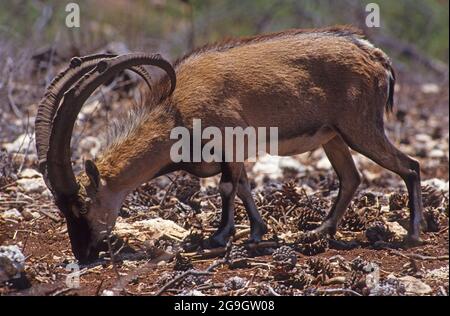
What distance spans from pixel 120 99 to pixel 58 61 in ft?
4.09

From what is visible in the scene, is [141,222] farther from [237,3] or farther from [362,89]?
[237,3]

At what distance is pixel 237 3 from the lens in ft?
70.7

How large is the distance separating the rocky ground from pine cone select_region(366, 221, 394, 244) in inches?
0.4

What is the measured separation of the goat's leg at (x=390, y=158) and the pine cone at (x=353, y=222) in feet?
1.87

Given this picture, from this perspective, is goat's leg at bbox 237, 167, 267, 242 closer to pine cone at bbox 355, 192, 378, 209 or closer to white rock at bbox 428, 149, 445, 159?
pine cone at bbox 355, 192, 378, 209

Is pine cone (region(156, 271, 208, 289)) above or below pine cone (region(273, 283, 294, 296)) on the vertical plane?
above

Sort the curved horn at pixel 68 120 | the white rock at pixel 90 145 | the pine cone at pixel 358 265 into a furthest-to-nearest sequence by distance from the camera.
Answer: the white rock at pixel 90 145 → the curved horn at pixel 68 120 → the pine cone at pixel 358 265

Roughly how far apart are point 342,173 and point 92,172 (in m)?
2.68

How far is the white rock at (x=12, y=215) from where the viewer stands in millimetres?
9352

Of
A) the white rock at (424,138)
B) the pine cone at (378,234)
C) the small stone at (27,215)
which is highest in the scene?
the white rock at (424,138)

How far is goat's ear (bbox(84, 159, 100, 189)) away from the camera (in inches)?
320

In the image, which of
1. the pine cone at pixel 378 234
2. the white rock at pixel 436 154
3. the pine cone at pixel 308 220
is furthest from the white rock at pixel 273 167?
the pine cone at pixel 378 234

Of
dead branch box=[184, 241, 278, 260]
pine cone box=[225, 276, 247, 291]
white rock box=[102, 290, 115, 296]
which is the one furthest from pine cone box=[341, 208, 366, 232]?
white rock box=[102, 290, 115, 296]

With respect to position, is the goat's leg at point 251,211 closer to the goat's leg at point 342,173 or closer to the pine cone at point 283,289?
the goat's leg at point 342,173
